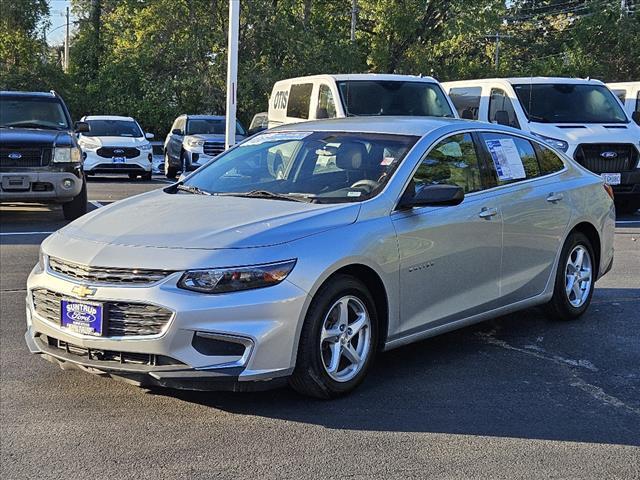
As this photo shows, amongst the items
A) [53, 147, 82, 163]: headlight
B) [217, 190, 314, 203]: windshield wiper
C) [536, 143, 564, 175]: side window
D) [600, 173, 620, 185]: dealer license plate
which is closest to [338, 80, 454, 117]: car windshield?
[600, 173, 620, 185]: dealer license plate

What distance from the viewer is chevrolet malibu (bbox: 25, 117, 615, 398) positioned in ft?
13.9

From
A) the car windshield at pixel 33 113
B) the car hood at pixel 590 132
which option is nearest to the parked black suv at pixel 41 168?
the car windshield at pixel 33 113

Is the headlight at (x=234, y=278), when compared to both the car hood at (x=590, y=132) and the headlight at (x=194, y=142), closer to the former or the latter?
the car hood at (x=590, y=132)

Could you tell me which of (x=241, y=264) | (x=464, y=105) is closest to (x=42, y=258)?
(x=241, y=264)

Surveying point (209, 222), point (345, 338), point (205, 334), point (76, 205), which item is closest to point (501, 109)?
point (76, 205)

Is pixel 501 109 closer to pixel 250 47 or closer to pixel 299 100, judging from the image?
pixel 299 100

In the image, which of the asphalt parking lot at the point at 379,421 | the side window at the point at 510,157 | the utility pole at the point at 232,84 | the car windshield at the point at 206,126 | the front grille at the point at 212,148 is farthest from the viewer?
the car windshield at the point at 206,126

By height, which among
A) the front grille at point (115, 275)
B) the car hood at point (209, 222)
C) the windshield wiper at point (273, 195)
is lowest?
the front grille at point (115, 275)

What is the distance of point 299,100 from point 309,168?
875 centimetres

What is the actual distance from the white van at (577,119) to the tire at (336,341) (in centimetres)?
868

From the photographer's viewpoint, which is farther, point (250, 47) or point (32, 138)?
point (250, 47)

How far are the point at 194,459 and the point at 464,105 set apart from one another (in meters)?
12.6

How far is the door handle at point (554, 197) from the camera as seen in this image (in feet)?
20.6

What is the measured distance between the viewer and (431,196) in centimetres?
508
